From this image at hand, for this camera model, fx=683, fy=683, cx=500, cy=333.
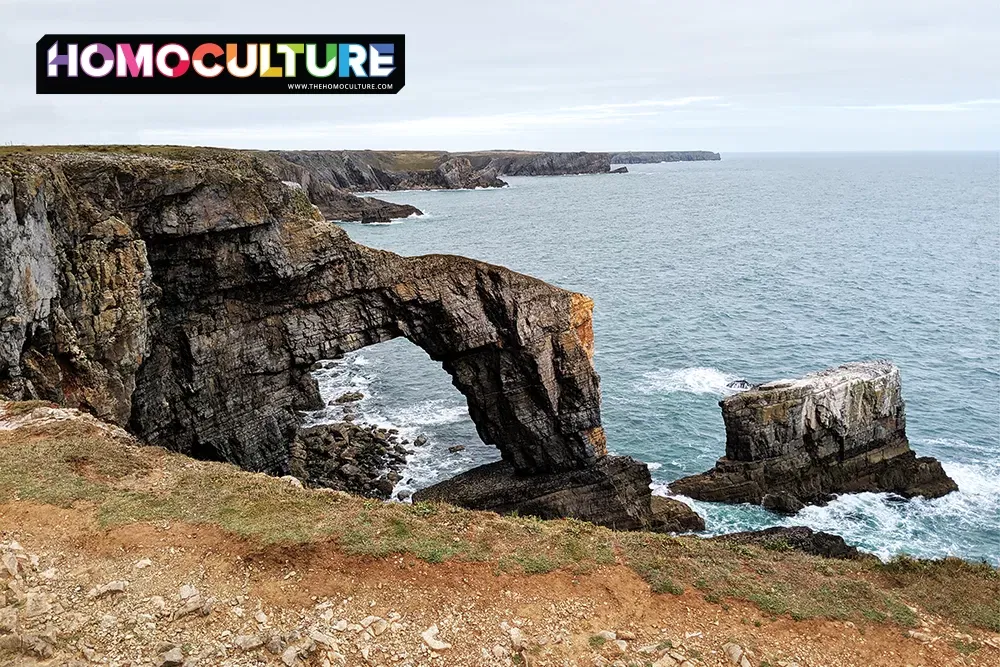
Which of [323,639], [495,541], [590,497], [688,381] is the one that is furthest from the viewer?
[688,381]

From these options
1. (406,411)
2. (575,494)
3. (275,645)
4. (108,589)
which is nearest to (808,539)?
(575,494)

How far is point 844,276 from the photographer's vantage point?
8906 cm

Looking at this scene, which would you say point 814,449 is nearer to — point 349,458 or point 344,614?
point 349,458

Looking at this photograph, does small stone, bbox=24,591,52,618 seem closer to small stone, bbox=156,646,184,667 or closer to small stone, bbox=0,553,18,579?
small stone, bbox=0,553,18,579

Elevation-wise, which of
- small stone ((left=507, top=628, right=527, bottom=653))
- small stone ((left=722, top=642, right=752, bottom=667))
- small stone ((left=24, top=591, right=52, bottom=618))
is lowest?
small stone ((left=722, top=642, right=752, bottom=667))

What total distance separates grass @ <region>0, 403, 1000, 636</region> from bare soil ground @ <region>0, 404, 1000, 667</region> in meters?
0.05

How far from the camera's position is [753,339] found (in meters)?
63.3

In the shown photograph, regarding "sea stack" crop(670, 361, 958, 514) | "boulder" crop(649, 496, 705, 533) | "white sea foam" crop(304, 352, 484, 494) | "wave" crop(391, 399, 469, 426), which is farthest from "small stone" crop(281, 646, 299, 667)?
"wave" crop(391, 399, 469, 426)

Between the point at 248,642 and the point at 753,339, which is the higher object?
the point at 248,642

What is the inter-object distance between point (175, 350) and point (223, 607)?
23387 mm

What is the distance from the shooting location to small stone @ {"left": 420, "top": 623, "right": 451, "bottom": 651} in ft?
41.6

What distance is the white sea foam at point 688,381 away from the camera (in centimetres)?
5266

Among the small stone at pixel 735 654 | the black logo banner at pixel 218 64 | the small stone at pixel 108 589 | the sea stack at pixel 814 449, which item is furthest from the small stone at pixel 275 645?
the sea stack at pixel 814 449

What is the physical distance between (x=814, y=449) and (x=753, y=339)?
82.2 feet
